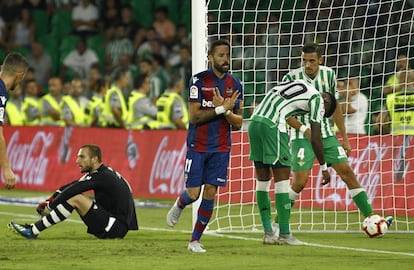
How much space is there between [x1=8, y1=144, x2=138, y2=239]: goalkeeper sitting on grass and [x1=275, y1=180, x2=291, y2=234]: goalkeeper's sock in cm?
151

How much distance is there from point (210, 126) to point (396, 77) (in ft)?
14.8

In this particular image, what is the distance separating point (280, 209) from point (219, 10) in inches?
115

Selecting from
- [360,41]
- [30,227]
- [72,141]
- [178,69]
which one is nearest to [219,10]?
[360,41]

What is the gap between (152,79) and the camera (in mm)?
21203

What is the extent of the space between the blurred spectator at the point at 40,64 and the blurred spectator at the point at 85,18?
0.82 meters

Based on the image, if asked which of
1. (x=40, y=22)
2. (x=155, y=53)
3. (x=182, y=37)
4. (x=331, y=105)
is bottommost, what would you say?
(x=331, y=105)

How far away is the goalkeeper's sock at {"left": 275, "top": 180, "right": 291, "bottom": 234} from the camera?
41.7 ft

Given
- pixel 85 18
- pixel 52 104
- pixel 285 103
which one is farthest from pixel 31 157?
pixel 285 103

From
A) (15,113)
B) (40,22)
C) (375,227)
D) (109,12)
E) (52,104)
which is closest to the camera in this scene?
(375,227)

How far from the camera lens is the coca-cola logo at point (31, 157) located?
803 inches

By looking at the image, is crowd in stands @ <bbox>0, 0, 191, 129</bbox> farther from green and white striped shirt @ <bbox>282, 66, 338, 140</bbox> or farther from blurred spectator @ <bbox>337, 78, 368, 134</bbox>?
green and white striped shirt @ <bbox>282, 66, 338, 140</bbox>

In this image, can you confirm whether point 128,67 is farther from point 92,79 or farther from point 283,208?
point 283,208

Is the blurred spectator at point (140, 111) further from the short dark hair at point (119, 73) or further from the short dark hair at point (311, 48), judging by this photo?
the short dark hair at point (311, 48)

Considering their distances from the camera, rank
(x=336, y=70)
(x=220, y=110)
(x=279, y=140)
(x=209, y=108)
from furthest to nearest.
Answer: (x=336, y=70) → (x=279, y=140) → (x=209, y=108) → (x=220, y=110)
